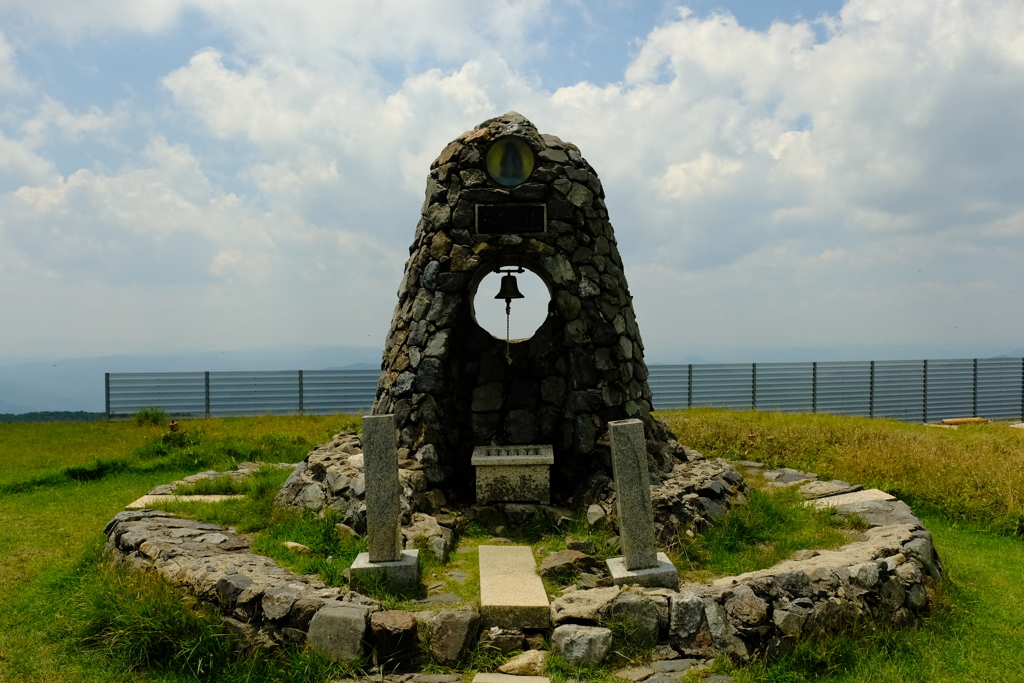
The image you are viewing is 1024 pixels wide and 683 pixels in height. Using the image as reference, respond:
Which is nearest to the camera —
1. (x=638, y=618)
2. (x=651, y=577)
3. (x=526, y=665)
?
(x=526, y=665)

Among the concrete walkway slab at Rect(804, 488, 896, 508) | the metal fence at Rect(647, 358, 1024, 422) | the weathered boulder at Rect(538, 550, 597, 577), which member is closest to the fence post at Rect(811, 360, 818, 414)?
the metal fence at Rect(647, 358, 1024, 422)

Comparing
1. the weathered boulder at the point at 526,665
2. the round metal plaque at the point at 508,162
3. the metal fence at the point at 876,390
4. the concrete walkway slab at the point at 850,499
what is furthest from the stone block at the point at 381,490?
the metal fence at the point at 876,390

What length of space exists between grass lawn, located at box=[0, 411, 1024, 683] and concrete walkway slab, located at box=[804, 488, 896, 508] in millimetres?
757

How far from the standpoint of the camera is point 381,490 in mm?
5805

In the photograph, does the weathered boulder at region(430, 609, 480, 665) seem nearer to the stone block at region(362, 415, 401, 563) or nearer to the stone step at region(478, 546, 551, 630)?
the stone step at region(478, 546, 551, 630)

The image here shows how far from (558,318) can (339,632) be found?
5.22m

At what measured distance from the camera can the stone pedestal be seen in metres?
7.91

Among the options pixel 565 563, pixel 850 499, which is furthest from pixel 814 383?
pixel 565 563

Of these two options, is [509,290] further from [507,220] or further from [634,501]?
[634,501]

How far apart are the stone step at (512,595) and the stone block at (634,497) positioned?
2.73ft

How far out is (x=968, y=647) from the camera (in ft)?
17.2

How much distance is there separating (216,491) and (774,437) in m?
8.74

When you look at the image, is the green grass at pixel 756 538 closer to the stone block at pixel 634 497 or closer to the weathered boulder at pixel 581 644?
the stone block at pixel 634 497

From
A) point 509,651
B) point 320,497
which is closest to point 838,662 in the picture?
point 509,651
